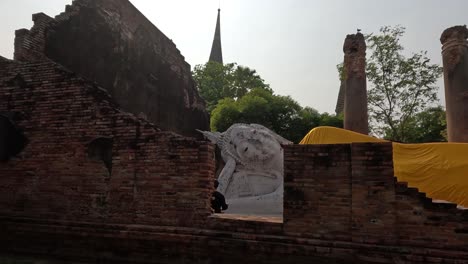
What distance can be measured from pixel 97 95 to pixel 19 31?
2.75 m

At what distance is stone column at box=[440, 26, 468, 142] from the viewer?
1114 centimetres

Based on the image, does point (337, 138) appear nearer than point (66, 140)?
No

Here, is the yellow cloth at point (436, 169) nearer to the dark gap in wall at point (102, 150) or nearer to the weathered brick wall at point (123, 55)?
the dark gap in wall at point (102, 150)

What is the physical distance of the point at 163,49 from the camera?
12094 millimetres

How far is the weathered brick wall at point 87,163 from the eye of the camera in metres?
5.43

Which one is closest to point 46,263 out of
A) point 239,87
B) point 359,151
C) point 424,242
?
point 359,151

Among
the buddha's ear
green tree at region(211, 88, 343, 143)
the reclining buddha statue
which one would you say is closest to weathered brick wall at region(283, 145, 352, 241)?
the reclining buddha statue

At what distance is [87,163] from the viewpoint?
5.93 metres

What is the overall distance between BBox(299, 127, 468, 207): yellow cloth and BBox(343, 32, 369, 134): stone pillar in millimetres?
3301

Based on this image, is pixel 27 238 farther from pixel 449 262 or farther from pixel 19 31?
pixel 449 262

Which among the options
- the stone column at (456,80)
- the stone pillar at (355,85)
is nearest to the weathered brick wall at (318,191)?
the stone pillar at (355,85)

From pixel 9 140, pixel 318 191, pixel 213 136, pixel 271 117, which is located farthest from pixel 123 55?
pixel 271 117

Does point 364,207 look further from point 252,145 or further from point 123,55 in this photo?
point 123,55

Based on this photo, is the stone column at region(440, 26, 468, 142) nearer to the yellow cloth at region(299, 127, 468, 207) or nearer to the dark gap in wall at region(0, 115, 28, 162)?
the yellow cloth at region(299, 127, 468, 207)
